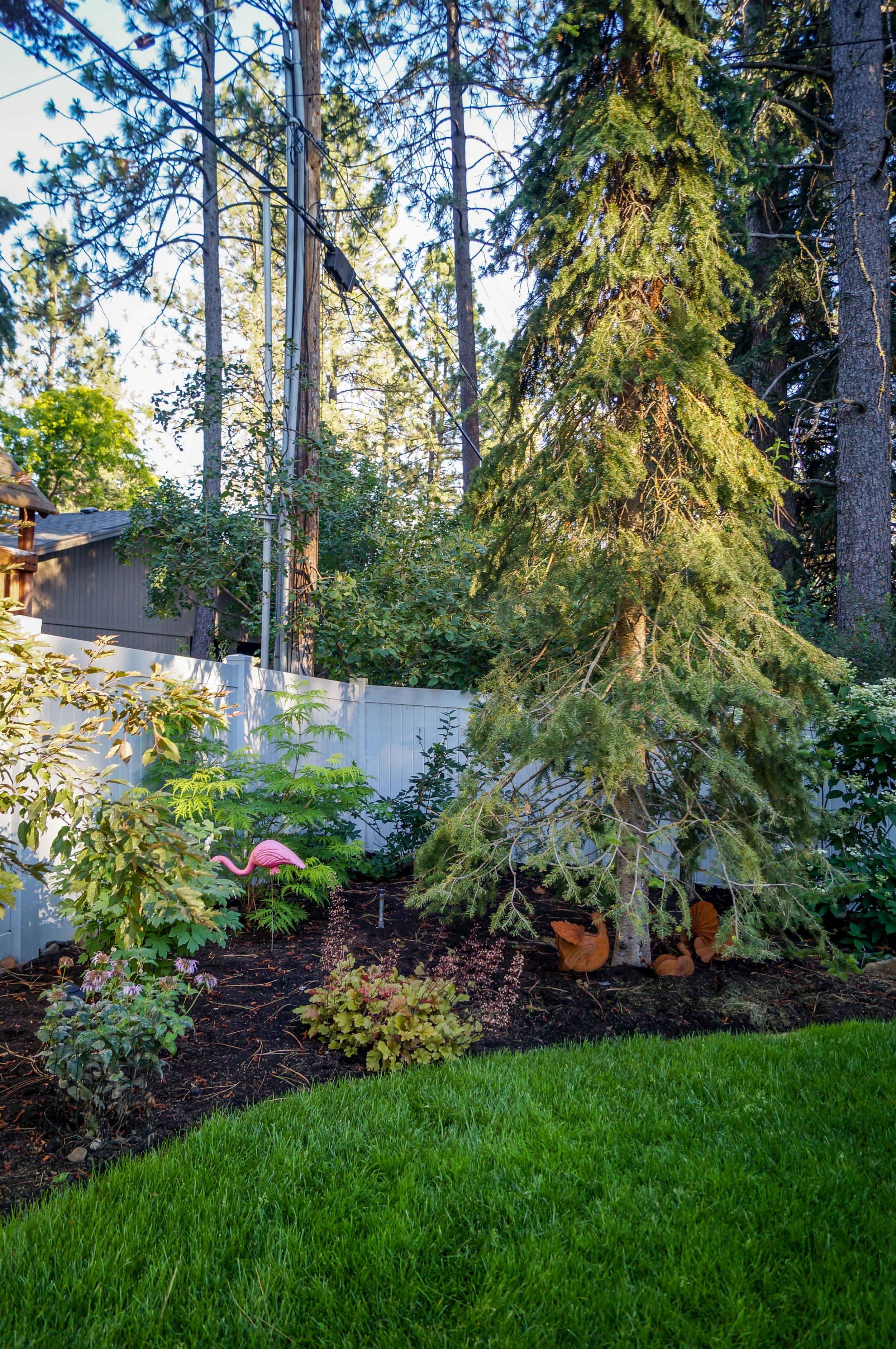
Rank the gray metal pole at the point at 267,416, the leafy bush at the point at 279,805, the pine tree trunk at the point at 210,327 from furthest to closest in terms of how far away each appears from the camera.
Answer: the pine tree trunk at the point at 210,327 < the gray metal pole at the point at 267,416 < the leafy bush at the point at 279,805

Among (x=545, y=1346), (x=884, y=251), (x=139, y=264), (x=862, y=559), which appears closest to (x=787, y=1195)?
(x=545, y=1346)

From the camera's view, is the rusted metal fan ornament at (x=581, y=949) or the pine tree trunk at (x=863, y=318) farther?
the pine tree trunk at (x=863, y=318)

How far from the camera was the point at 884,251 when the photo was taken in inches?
303

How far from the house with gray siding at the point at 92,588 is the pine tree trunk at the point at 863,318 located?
10.5 metres

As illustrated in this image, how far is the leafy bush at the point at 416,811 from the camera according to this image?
621cm

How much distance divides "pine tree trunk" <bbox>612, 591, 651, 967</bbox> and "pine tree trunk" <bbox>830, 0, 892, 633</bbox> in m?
4.06

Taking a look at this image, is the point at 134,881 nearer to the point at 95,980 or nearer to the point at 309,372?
the point at 95,980

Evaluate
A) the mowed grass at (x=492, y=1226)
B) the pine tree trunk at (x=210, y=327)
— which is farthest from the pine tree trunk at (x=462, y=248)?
the mowed grass at (x=492, y=1226)

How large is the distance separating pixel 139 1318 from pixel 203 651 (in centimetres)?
1126

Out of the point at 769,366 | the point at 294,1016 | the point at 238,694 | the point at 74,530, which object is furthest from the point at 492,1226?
the point at 74,530

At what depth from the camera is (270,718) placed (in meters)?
6.27

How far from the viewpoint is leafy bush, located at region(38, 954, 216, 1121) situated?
8.25 feet

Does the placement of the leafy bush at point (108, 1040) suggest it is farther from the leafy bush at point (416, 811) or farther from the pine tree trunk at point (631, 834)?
the leafy bush at point (416, 811)

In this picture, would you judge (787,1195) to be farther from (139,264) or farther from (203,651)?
(139,264)
